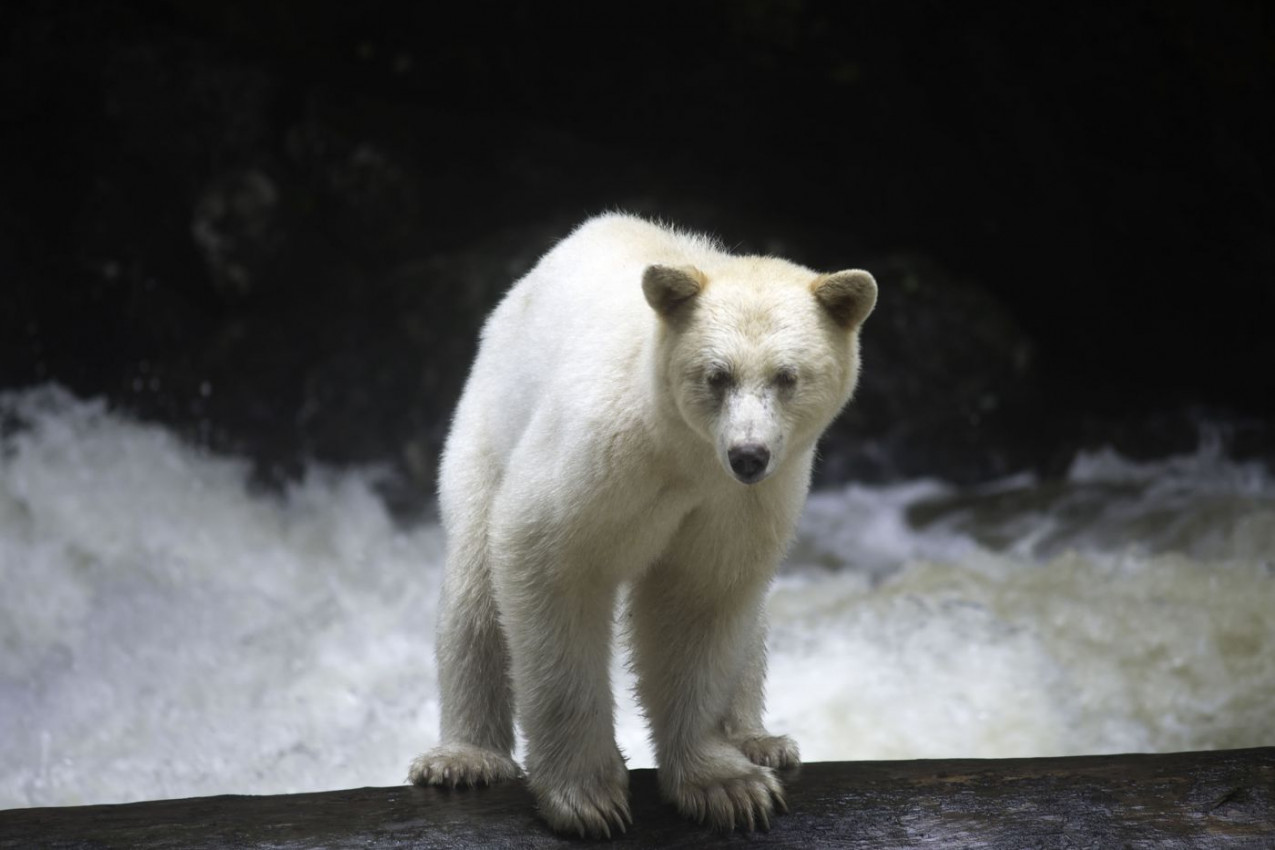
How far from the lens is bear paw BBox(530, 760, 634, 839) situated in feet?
13.4

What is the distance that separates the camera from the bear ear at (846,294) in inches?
148

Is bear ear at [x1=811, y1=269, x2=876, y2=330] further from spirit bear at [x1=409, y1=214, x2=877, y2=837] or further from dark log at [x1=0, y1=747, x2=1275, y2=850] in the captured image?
dark log at [x1=0, y1=747, x2=1275, y2=850]

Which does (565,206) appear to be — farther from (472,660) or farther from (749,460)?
(749,460)

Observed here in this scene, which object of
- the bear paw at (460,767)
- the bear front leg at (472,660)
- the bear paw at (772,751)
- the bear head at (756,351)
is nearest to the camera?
the bear head at (756,351)

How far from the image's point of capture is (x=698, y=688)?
4375mm

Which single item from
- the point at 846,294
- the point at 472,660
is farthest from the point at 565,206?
the point at 846,294

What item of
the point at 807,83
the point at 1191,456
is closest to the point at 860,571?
the point at 1191,456

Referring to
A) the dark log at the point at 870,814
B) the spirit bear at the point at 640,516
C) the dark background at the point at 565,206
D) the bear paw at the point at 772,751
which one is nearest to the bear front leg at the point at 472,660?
the spirit bear at the point at 640,516

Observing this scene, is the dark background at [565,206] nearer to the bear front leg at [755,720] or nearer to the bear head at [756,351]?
the bear front leg at [755,720]

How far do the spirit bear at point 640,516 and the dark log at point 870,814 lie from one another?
0.13 meters

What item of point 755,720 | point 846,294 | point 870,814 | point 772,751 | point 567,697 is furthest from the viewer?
point 755,720

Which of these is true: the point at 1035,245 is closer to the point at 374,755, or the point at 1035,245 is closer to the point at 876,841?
the point at 374,755

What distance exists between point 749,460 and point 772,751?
5.01 feet

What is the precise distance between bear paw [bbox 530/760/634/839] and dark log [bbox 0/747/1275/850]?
2.0 inches
